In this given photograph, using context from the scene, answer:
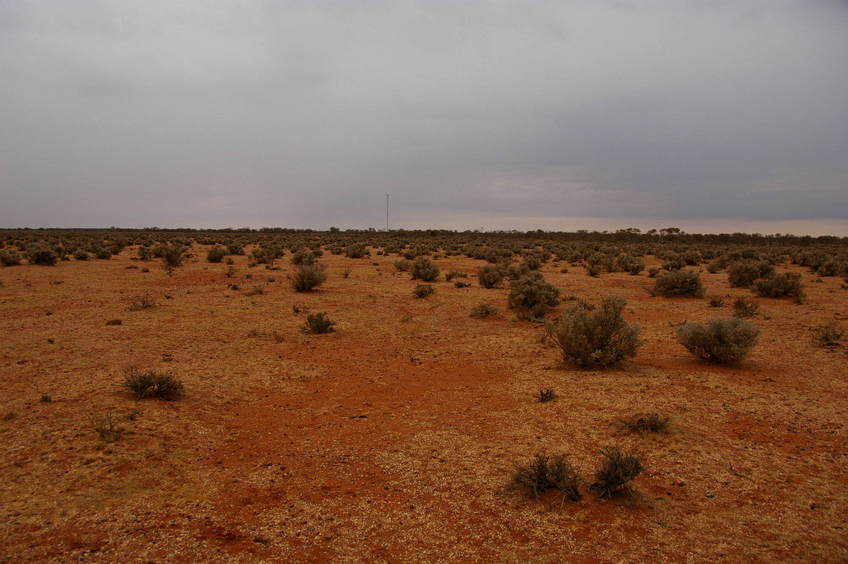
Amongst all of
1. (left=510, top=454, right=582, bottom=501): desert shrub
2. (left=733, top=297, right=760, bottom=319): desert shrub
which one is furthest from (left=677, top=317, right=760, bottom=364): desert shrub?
(left=510, top=454, right=582, bottom=501): desert shrub

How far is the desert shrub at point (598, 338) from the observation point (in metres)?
9.41

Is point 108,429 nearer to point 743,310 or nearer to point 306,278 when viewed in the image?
point 306,278

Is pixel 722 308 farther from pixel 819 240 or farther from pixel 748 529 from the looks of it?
pixel 819 240

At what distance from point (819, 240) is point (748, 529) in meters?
87.6

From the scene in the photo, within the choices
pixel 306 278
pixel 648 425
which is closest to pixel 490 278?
pixel 306 278

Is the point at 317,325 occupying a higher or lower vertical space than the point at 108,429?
higher

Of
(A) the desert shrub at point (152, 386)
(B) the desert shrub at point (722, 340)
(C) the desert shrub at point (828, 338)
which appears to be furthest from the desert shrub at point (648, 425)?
(C) the desert shrub at point (828, 338)

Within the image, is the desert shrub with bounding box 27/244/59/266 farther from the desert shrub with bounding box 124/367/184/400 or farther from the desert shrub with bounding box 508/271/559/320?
the desert shrub with bounding box 508/271/559/320

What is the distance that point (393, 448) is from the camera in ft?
19.9

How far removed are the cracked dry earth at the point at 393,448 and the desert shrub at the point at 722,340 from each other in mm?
328

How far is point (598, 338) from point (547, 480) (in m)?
5.29

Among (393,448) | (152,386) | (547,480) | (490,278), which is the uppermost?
(490,278)

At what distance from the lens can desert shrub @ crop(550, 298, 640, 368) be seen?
9.41 meters

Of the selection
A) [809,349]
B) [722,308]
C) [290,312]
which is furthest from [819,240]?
[290,312]
